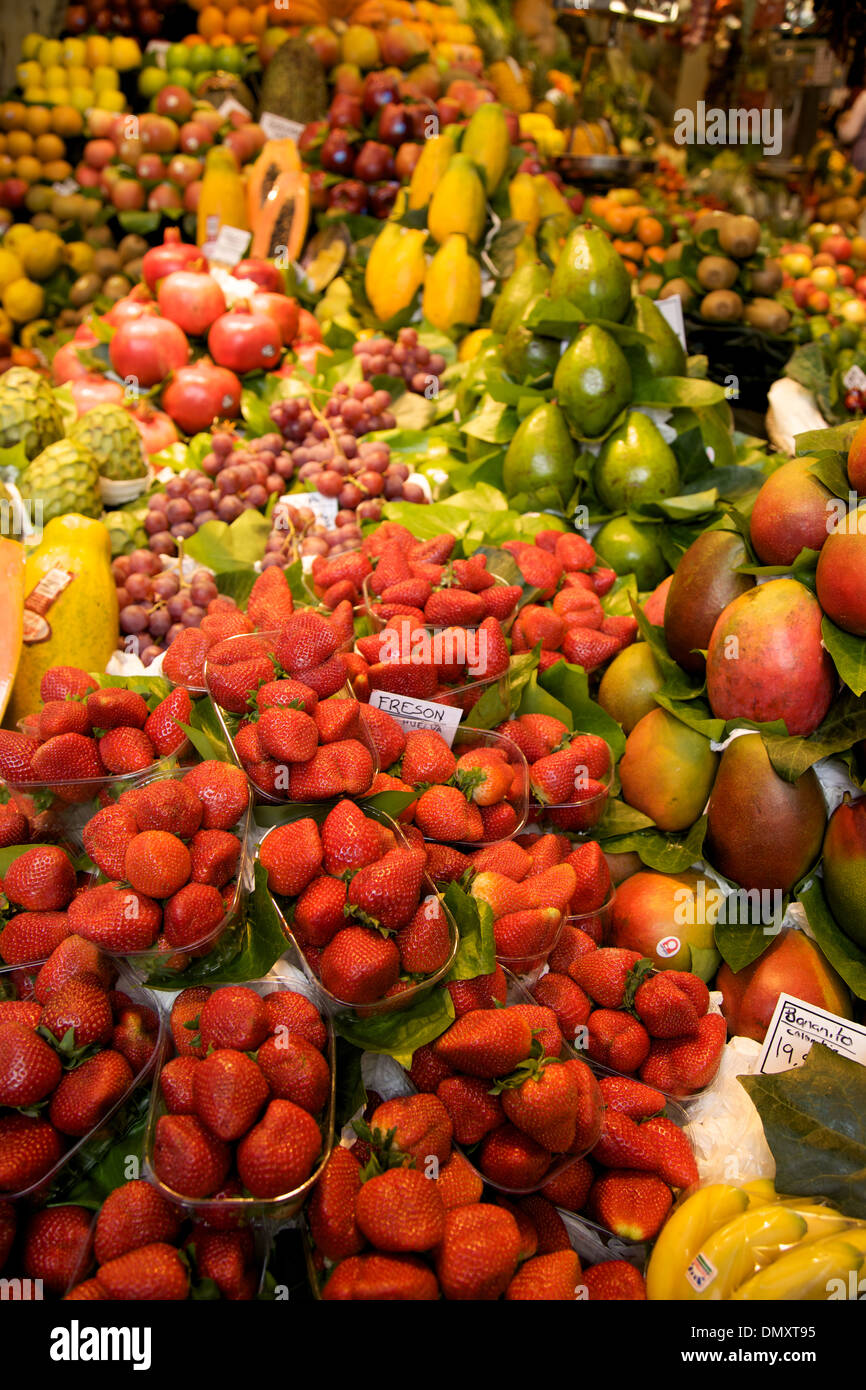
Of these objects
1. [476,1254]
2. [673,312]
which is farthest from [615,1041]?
[673,312]

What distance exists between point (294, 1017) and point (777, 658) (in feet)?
2.99

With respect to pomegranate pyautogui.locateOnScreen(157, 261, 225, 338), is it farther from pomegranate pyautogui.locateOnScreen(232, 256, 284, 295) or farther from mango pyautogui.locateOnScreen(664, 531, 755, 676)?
mango pyautogui.locateOnScreen(664, 531, 755, 676)

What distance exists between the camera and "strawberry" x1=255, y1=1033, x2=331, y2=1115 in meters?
0.96

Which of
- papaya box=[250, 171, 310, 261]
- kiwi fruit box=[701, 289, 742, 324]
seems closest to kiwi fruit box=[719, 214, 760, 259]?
kiwi fruit box=[701, 289, 742, 324]

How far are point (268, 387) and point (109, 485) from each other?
2.44ft

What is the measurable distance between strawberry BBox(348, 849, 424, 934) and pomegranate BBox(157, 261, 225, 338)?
2.52 m

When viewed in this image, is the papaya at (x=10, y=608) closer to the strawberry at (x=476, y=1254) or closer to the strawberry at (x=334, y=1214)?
the strawberry at (x=334, y=1214)

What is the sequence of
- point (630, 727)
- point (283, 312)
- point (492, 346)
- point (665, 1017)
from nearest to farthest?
point (665, 1017) < point (630, 727) < point (492, 346) < point (283, 312)

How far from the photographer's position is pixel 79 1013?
39.4 inches

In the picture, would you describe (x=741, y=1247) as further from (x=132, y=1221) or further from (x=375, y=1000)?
(x=132, y=1221)

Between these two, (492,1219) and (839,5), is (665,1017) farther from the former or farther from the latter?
(839,5)
